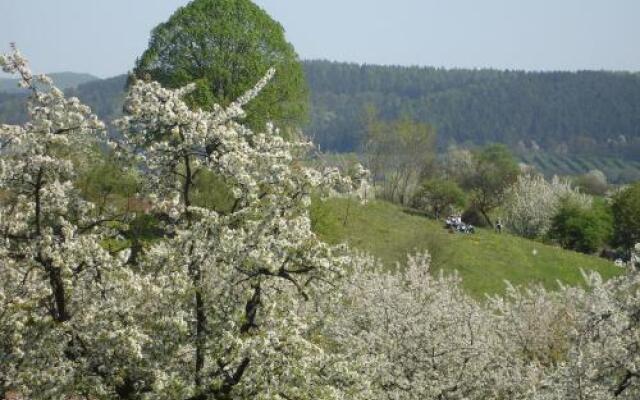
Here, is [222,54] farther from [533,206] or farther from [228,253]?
[533,206]

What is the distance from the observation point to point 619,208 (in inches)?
2544

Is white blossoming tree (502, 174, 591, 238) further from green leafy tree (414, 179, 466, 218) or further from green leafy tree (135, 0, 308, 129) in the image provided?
green leafy tree (135, 0, 308, 129)

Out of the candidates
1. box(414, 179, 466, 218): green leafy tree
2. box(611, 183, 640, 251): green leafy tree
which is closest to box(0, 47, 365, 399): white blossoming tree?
box(414, 179, 466, 218): green leafy tree

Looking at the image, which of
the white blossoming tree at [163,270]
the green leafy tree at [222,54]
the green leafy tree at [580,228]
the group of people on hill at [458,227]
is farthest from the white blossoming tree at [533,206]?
the white blossoming tree at [163,270]

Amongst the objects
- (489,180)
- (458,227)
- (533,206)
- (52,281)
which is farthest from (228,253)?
(489,180)

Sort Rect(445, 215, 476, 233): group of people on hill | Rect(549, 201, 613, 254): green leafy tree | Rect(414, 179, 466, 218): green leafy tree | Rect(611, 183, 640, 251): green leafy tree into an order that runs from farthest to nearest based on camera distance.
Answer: Rect(414, 179, 466, 218): green leafy tree
Rect(611, 183, 640, 251): green leafy tree
Rect(549, 201, 613, 254): green leafy tree
Rect(445, 215, 476, 233): group of people on hill

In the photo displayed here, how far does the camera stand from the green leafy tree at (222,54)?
146 ft

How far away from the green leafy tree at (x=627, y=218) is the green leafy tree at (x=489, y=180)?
42.6 feet

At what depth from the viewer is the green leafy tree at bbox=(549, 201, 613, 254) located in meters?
60.8

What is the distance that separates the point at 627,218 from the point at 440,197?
53.7 ft

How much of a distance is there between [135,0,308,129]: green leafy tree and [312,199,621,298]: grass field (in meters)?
7.92

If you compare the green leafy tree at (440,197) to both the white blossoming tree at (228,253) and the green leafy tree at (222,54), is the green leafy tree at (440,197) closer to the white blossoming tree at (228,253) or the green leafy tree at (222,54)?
the green leafy tree at (222,54)

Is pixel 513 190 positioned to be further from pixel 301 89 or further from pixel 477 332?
pixel 477 332

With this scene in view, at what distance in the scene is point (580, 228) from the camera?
61.2 meters
